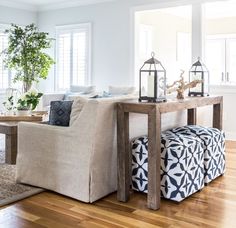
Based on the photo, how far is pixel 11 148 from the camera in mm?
4316

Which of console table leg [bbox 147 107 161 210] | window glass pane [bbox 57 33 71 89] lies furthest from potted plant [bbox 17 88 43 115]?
window glass pane [bbox 57 33 71 89]

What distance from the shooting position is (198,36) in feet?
19.7

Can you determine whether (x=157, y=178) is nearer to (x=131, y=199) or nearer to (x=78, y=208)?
(x=131, y=199)

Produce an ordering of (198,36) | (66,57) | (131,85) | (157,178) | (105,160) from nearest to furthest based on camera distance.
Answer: (157,178), (105,160), (198,36), (131,85), (66,57)

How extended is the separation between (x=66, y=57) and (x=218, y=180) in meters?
5.09

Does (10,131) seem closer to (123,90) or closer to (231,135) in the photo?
(123,90)

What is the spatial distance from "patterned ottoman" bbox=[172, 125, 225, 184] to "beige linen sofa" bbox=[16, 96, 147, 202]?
58 cm

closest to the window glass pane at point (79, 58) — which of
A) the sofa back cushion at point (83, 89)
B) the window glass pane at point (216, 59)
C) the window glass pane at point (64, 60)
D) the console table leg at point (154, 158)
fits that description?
the window glass pane at point (64, 60)

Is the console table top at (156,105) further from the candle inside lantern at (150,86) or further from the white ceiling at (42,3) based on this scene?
the white ceiling at (42,3)

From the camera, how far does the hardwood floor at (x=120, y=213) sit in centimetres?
268

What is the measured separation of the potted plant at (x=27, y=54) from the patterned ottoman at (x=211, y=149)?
4.28 metres

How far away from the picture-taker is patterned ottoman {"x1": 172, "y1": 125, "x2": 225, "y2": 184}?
355 centimetres

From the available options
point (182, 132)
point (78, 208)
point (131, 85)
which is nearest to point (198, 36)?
point (131, 85)

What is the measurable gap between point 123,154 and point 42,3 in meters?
5.91
